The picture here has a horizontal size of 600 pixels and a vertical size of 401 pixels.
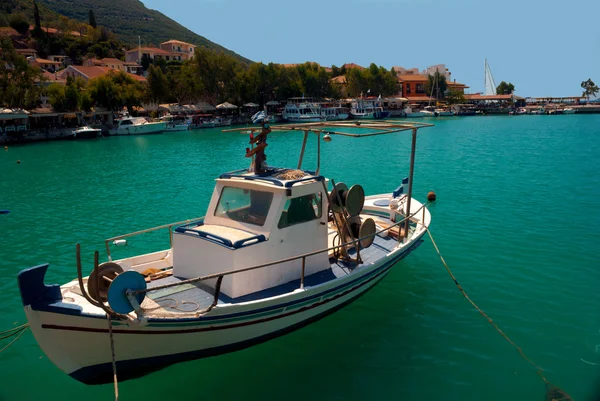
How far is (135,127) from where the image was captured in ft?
229

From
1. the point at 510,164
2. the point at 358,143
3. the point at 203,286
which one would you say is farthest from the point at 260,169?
the point at 358,143

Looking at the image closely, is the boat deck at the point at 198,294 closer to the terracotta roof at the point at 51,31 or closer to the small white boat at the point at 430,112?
the small white boat at the point at 430,112

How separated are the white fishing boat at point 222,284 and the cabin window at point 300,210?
2cm

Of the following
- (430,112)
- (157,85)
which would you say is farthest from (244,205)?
(430,112)

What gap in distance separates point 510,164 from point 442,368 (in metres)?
29.2

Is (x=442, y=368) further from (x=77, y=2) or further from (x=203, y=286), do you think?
(x=77, y=2)

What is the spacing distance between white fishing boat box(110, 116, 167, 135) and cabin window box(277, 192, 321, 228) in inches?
2634

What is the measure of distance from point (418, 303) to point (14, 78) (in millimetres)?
70575

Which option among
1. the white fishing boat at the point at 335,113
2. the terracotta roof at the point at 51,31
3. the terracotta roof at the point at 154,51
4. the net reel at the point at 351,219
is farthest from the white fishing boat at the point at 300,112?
the net reel at the point at 351,219

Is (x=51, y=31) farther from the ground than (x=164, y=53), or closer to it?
farther from the ground

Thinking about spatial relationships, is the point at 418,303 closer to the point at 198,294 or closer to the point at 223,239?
the point at 223,239

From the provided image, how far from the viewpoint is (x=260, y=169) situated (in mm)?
9664

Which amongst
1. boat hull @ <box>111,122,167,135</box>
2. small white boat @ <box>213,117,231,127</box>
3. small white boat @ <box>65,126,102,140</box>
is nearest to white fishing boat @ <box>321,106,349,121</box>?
small white boat @ <box>213,117,231,127</box>

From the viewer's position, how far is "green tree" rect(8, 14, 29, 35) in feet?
365
